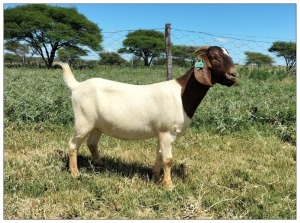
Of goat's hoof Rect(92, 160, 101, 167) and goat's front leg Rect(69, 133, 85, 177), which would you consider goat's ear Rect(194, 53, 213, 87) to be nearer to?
goat's front leg Rect(69, 133, 85, 177)

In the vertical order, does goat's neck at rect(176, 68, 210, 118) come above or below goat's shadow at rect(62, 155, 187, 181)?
above

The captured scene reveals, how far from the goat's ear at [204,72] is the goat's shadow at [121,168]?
1.45 m

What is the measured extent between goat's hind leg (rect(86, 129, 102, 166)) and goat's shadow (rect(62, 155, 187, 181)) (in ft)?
0.25

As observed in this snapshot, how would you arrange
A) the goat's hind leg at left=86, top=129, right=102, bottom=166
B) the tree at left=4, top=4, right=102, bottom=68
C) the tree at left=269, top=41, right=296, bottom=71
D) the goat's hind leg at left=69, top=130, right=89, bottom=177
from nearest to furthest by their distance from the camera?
the goat's hind leg at left=69, top=130, right=89, bottom=177, the goat's hind leg at left=86, top=129, right=102, bottom=166, the tree at left=4, top=4, right=102, bottom=68, the tree at left=269, top=41, right=296, bottom=71

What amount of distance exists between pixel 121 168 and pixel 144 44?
174 ft

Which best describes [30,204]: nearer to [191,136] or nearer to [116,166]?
[116,166]

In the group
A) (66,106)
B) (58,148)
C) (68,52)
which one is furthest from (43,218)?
(68,52)


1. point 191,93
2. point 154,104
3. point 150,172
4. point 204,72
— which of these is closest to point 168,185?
point 150,172

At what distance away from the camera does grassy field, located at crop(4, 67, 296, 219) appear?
3.88m

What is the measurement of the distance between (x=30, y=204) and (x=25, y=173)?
0.85 m

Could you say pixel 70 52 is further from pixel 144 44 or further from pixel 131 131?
pixel 131 131

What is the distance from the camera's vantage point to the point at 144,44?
5678cm

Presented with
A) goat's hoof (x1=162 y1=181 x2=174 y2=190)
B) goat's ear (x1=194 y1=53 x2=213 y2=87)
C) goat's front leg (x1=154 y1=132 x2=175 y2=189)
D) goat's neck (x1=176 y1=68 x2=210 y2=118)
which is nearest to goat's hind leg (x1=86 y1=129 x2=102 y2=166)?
goat's front leg (x1=154 y1=132 x2=175 y2=189)

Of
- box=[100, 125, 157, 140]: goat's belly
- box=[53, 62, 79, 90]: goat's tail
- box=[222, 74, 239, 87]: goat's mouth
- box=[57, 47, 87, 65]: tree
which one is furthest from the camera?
box=[57, 47, 87, 65]: tree
